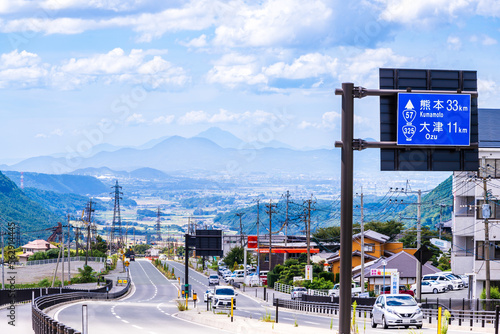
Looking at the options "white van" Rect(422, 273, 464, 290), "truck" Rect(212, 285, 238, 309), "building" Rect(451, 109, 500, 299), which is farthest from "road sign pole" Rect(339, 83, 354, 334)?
"white van" Rect(422, 273, 464, 290)

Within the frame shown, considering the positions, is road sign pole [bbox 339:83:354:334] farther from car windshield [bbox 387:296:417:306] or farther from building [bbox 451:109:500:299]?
building [bbox 451:109:500:299]

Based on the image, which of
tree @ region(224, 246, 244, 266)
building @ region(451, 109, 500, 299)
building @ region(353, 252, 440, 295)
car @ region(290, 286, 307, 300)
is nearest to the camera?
building @ region(451, 109, 500, 299)

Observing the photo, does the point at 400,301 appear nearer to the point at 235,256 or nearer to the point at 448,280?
the point at 448,280

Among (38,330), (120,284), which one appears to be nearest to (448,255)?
(120,284)

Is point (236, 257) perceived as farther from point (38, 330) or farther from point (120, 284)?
point (38, 330)

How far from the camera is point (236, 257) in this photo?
136250mm

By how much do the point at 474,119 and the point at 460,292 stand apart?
60.0 m

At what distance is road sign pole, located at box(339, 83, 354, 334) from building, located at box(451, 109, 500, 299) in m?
43.9

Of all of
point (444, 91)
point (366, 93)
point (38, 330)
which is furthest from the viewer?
point (38, 330)

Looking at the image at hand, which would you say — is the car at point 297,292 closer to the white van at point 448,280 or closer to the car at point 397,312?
Answer: the white van at point 448,280

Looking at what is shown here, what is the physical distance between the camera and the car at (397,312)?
3297 centimetres

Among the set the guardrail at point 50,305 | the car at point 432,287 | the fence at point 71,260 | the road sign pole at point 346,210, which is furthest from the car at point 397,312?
the fence at point 71,260

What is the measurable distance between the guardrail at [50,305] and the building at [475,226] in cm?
3223

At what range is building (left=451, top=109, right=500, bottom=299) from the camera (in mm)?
60688
